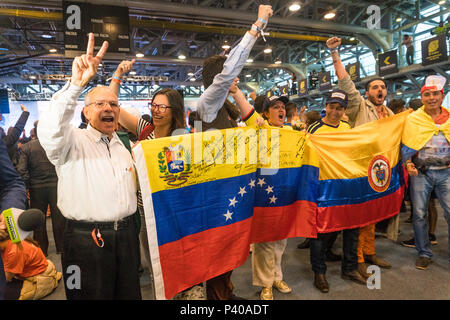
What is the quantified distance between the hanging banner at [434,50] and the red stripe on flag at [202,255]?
952 centimetres

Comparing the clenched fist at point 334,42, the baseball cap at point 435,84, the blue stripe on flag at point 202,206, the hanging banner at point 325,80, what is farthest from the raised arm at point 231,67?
the hanging banner at point 325,80

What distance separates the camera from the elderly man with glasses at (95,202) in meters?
1.53

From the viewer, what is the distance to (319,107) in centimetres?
1734

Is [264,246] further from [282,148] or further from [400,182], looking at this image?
[400,182]

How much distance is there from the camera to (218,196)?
208cm

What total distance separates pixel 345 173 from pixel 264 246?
1.09 metres

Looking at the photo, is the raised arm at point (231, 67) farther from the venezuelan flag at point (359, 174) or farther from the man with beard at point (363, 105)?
the man with beard at point (363, 105)

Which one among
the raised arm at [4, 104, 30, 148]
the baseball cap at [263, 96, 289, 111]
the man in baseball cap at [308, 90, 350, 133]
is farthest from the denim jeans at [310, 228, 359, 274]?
the raised arm at [4, 104, 30, 148]

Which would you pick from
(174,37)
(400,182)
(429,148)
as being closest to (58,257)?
(400,182)

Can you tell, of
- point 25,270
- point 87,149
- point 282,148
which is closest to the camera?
point 87,149

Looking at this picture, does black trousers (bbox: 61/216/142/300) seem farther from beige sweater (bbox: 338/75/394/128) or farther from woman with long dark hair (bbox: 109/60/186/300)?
beige sweater (bbox: 338/75/394/128)

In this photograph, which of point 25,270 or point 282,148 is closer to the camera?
point 282,148

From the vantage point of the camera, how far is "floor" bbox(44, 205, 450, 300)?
8.78ft
